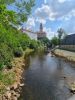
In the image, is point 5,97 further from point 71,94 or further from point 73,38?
point 73,38

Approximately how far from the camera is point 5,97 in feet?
59.7

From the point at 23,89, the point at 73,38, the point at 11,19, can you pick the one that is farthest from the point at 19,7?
the point at 73,38

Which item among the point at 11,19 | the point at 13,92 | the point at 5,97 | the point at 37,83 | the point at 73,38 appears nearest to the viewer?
the point at 11,19

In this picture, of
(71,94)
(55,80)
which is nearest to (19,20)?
(71,94)

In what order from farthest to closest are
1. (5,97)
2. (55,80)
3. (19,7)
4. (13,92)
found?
(55,80)
(19,7)
(13,92)
(5,97)

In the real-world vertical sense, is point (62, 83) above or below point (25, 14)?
below

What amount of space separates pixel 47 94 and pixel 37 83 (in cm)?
478

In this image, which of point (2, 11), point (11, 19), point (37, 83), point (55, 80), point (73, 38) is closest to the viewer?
point (2, 11)

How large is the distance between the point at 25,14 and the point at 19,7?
97 cm

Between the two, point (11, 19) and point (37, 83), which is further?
point (37, 83)

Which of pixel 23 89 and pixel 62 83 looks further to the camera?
pixel 62 83

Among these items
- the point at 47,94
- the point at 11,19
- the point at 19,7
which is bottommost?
the point at 47,94

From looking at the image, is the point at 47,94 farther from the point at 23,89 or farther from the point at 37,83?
the point at 37,83

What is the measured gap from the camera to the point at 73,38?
357ft
